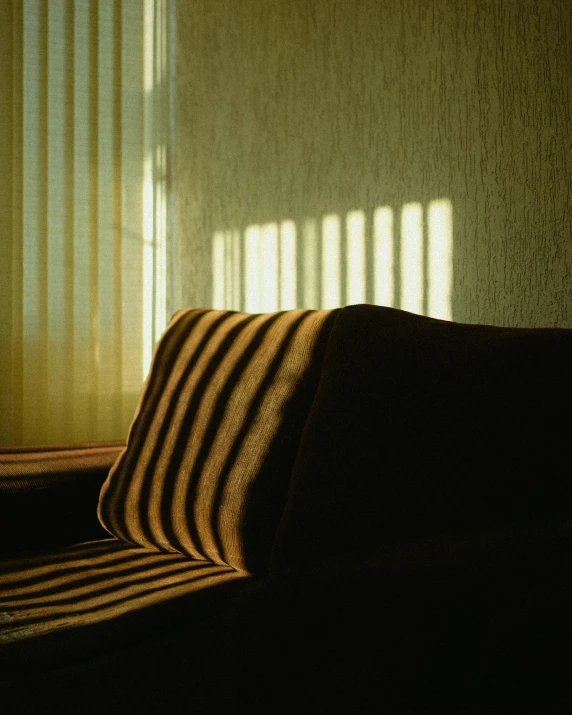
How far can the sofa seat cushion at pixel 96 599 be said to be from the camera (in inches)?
44.1

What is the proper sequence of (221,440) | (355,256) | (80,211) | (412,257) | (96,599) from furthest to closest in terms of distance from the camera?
(80,211), (355,256), (412,257), (221,440), (96,599)

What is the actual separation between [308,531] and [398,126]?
1078 millimetres

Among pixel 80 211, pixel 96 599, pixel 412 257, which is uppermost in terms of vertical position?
pixel 80 211

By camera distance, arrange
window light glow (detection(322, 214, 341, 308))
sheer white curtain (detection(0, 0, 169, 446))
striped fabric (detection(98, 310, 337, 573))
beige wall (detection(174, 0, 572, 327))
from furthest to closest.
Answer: sheer white curtain (detection(0, 0, 169, 446)) → window light glow (detection(322, 214, 341, 308)) → beige wall (detection(174, 0, 572, 327)) → striped fabric (detection(98, 310, 337, 573))

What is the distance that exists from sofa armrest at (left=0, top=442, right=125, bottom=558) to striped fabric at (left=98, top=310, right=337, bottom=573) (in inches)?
2.3

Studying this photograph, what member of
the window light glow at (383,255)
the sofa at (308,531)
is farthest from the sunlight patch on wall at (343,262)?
the sofa at (308,531)

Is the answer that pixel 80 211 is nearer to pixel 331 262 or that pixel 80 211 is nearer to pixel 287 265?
pixel 287 265

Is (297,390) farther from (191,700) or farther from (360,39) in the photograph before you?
(360,39)

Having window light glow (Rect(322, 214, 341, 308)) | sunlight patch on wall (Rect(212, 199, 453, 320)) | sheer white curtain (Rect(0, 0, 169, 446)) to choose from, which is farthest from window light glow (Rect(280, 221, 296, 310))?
sheer white curtain (Rect(0, 0, 169, 446))

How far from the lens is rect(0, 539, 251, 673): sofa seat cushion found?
3.68ft

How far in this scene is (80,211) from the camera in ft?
9.18

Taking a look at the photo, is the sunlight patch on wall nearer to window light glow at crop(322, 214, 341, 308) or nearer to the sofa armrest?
window light glow at crop(322, 214, 341, 308)

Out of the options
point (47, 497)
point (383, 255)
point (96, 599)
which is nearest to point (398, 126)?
point (383, 255)

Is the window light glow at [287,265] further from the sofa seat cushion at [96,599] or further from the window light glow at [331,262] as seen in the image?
the sofa seat cushion at [96,599]
